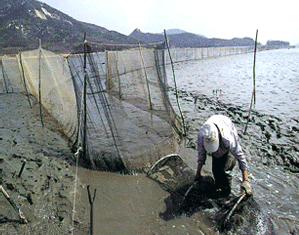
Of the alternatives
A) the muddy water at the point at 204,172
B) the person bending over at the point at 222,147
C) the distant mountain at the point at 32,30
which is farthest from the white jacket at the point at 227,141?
the distant mountain at the point at 32,30

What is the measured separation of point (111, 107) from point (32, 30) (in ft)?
250

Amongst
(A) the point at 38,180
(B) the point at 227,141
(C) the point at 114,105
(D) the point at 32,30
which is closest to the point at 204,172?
(B) the point at 227,141

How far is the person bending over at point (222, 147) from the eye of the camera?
8.16ft

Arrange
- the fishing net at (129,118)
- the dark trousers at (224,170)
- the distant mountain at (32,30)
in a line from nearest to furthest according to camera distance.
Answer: the dark trousers at (224,170) < the fishing net at (129,118) < the distant mountain at (32,30)

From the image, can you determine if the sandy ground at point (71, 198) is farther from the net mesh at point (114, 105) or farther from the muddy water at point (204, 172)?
the net mesh at point (114, 105)

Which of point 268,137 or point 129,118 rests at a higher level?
point 129,118

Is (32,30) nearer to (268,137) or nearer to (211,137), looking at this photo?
(268,137)

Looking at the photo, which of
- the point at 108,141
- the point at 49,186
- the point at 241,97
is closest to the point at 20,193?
the point at 49,186

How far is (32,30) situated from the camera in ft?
212

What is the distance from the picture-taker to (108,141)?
4598 millimetres

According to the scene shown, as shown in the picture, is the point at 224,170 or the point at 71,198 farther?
the point at 71,198

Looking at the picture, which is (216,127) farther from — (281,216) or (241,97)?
(241,97)

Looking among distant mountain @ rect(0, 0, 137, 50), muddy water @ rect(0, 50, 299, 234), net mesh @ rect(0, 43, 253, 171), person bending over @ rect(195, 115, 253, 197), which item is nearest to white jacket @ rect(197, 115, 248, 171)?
person bending over @ rect(195, 115, 253, 197)

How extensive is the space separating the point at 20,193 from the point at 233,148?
328 cm
